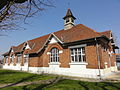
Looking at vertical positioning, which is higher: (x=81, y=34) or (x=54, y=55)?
(x=81, y=34)

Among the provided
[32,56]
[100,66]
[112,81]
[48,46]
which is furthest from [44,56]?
[112,81]

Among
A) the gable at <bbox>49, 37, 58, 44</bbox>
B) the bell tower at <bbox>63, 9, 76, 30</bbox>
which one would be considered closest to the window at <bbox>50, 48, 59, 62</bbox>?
the gable at <bbox>49, 37, 58, 44</bbox>

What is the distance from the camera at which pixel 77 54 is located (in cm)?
1238

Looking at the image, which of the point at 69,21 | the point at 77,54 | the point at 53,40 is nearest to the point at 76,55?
the point at 77,54

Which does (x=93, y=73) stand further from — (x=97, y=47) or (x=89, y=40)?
(x=89, y=40)

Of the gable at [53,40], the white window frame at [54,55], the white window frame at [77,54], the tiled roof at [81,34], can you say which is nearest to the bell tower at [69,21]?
the tiled roof at [81,34]

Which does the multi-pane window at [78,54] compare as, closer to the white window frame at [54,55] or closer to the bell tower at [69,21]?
the white window frame at [54,55]

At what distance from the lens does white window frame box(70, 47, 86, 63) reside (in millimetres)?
11969

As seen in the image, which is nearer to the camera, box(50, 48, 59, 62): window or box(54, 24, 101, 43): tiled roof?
box(54, 24, 101, 43): tiled roof

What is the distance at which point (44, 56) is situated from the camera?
16469mm

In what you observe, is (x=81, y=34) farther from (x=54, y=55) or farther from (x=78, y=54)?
(x=54, y=55)

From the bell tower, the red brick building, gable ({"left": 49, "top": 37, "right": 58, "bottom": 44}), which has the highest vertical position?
the bell tower

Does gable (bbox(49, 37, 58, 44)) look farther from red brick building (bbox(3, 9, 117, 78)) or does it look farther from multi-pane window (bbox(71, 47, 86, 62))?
multi-pane window (bbox(71, 47, 86, 62))

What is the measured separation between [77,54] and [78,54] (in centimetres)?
14
